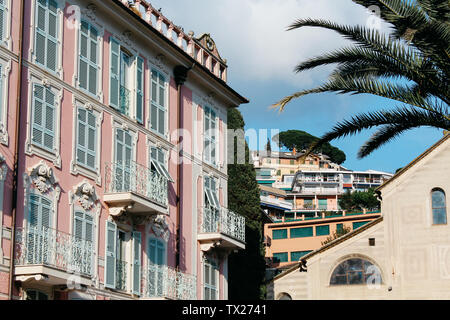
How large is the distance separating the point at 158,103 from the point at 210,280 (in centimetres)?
712

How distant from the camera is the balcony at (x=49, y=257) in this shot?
22906mm

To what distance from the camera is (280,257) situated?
302 ft

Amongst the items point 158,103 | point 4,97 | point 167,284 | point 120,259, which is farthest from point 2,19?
point 167,284

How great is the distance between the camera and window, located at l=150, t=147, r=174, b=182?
31.0 metres

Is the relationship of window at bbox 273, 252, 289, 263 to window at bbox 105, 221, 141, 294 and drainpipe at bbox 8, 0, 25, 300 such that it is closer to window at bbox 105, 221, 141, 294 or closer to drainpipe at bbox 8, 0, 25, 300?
window at bbox 105, 221, 141, 294

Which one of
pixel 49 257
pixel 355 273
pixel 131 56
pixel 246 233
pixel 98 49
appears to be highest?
pixel 131 56

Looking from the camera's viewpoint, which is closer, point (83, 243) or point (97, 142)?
point (83, 243)

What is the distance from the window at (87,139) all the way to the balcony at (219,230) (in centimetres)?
726

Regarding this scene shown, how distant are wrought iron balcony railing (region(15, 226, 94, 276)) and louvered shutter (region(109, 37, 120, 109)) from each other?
554 cm

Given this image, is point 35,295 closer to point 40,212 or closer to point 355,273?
point 40,212

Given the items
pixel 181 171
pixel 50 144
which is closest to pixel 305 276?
pixel 181 171
